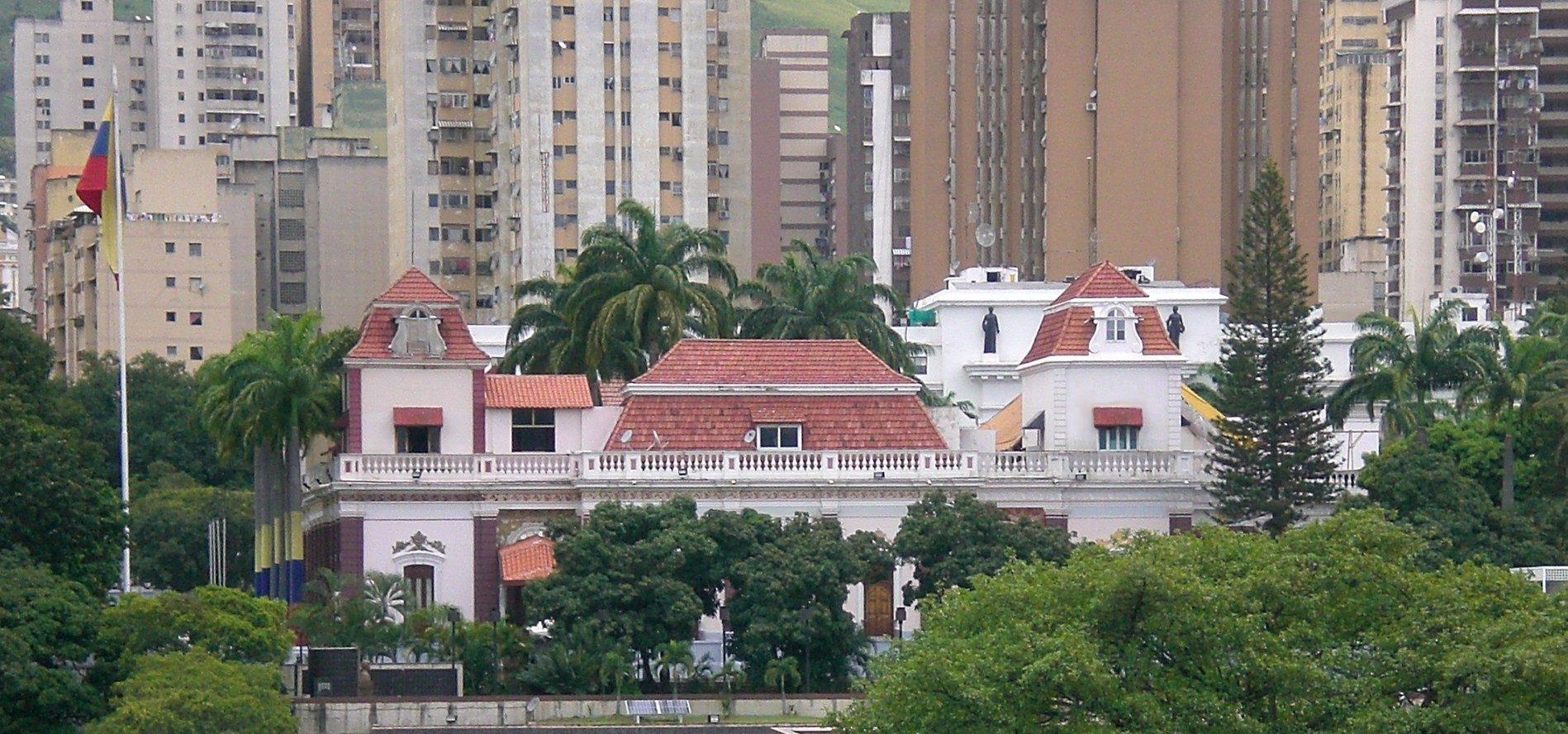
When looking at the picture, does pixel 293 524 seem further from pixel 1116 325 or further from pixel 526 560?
pixel 1116 325

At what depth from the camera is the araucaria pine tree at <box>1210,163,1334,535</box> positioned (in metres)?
90.7

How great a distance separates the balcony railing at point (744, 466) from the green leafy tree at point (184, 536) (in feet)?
98.9

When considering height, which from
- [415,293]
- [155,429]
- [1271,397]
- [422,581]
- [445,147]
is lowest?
[422,581]

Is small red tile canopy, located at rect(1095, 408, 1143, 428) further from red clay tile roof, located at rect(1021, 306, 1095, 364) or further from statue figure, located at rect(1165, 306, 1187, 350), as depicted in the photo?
statue figure, located at rect(1165, 306, 1187, 350)

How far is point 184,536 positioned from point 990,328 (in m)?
30.6

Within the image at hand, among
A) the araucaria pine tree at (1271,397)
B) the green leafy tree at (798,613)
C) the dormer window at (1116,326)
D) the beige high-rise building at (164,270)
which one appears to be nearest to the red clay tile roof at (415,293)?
the green leafy tree at (798,613)

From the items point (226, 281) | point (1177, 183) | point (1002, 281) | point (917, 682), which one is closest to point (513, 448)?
point (917, 682)

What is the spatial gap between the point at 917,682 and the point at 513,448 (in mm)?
31761

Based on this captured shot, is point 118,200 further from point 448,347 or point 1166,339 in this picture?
point 1166,339

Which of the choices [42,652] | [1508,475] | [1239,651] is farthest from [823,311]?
[1239,651]

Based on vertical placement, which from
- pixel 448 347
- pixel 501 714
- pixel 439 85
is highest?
pixel 439 85

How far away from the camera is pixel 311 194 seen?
7456 inches

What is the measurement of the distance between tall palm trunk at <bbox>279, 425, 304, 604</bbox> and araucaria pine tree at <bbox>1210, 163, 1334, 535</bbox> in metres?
23.5

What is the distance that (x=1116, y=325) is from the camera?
94.7 metres
